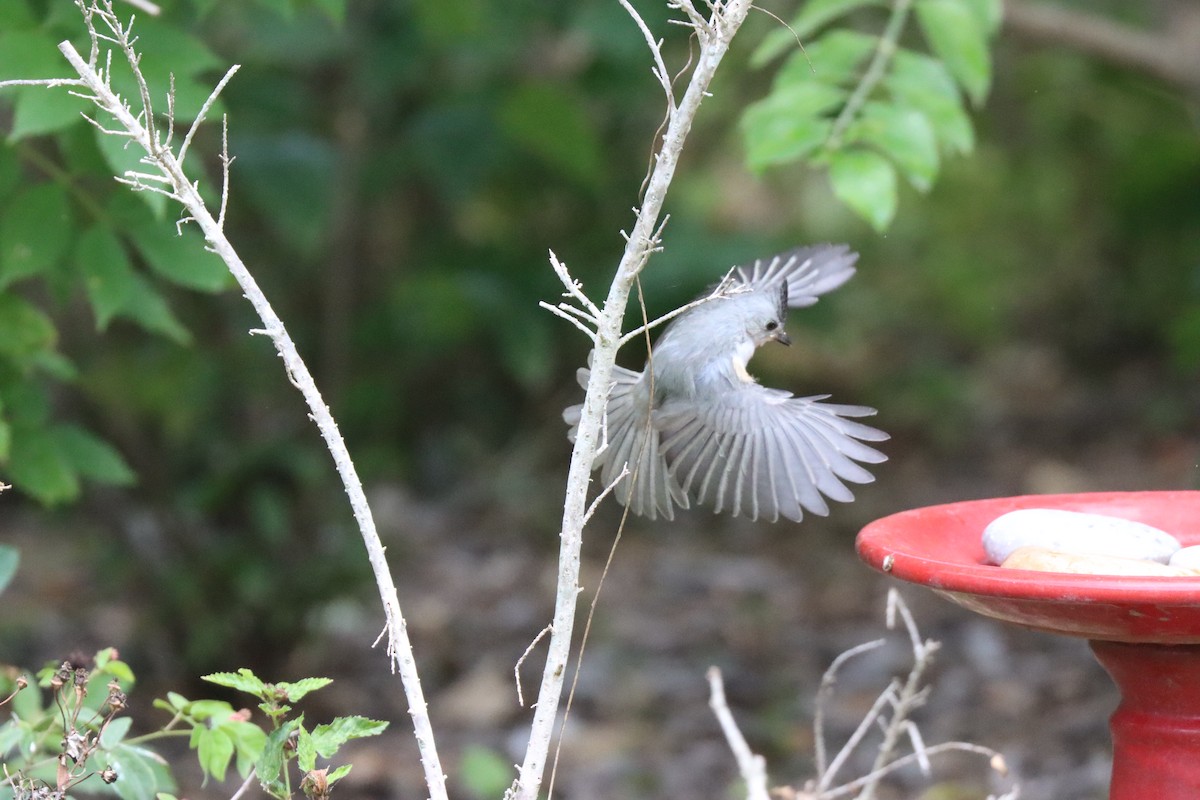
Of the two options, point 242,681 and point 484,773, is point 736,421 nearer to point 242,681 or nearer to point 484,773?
point 242,681

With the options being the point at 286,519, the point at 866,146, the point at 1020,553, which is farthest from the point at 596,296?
the point at 1020,553

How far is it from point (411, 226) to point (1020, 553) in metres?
4.37

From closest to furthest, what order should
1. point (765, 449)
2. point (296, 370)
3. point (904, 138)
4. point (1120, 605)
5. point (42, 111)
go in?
1. point (1120, 605)
2. point (296, 370)
3. point (42, 111)
4. point (765, 449)
5. point (904, 138)

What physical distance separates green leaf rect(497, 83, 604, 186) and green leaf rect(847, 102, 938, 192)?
87.9 inches

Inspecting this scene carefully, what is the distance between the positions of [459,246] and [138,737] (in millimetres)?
3704

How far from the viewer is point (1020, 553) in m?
1.58

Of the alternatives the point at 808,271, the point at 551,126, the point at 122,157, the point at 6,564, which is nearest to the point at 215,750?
the point at 6,564

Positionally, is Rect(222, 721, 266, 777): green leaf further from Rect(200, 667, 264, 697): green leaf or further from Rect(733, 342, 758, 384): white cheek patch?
Rect(733, 342, 758, 384): white cheek patch

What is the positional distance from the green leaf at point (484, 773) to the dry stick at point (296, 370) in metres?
1.88

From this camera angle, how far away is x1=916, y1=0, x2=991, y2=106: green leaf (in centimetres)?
251

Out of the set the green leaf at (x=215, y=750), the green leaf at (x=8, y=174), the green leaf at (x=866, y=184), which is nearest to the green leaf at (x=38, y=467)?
the green leaf at (x=8, y=174)

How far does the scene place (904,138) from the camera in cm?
232

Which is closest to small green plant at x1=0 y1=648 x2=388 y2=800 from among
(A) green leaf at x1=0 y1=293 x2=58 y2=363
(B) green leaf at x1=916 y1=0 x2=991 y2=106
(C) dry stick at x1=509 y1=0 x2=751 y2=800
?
(C) dry stick at x1=509 y1=0 x2=751 y2=800

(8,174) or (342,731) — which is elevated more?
(8,174)
